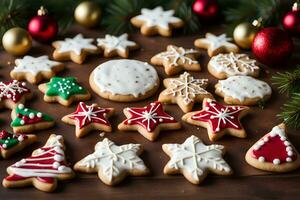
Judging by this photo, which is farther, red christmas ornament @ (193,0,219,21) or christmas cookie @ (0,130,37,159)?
red christmas ornament @ (193,0,219,21)

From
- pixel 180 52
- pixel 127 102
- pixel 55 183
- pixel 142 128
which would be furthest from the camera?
pixel 180 52

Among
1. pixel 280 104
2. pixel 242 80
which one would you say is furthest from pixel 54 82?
pixel 280 104

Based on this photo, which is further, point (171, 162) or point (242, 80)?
point (242, 80)

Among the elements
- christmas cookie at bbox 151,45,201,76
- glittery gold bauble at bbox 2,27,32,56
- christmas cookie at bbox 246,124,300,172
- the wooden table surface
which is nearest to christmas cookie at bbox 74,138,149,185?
the wooden table surface

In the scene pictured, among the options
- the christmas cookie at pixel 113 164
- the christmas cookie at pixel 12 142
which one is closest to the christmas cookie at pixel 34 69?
the christmas cookie at pixel 12 142

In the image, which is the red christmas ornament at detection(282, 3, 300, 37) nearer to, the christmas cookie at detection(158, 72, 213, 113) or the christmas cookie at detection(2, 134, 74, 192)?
the christmas cookie at detection(158, 72, 213, 113)

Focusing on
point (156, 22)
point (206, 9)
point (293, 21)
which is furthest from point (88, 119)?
point (293, 21)

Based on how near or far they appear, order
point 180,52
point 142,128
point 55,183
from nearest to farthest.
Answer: point 55,183 → point 142,128 → point 180,52

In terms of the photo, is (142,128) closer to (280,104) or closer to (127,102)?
(127,102)
